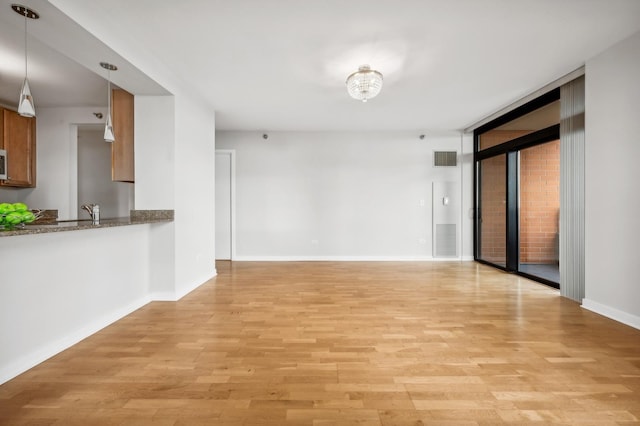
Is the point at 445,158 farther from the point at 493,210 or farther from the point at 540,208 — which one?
the point at 540,208

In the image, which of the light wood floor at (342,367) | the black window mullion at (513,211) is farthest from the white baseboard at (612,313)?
the black window mullion at (513,211)

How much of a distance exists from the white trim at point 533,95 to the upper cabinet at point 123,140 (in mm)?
5279

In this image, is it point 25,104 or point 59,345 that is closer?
point 25,104

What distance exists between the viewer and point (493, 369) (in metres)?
2.00

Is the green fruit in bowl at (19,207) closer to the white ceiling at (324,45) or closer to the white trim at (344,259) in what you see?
the white ceiling at (324,45)

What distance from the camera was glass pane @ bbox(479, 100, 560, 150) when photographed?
13.1ft

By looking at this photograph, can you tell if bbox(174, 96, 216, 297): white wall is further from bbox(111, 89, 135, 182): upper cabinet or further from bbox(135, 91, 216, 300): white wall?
bbox(111, 89, 135, 182): upper cabinet

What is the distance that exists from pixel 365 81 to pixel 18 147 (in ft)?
17.6

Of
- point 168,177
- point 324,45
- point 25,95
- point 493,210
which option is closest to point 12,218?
point 25,95

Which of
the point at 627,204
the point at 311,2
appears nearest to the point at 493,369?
the point at 627,204

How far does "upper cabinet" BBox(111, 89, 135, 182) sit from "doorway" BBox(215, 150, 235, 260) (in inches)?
99.9

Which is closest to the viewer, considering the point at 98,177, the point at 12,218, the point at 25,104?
the point at 12,218

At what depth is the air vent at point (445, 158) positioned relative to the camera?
6129mm

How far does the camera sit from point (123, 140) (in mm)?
3537
